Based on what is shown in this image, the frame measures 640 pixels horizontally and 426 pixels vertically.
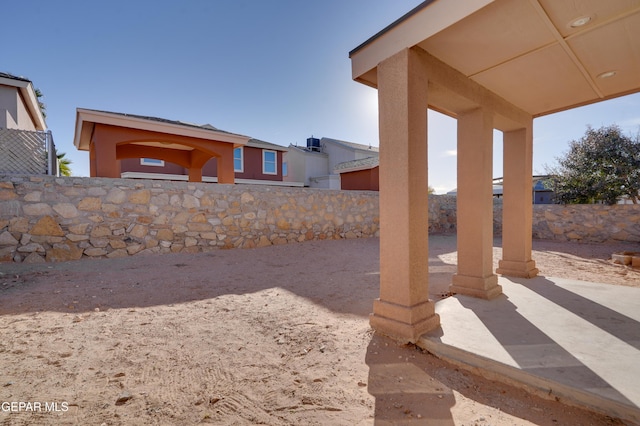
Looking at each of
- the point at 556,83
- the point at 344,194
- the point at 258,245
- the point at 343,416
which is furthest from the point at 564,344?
the point at 344,194

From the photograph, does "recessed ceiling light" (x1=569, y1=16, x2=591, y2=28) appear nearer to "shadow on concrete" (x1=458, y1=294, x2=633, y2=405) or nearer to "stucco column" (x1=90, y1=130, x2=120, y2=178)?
"shadow on concrete" (x1=458, y1=294, x2=633, y2=405)

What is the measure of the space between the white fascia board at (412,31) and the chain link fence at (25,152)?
6406 millimetres

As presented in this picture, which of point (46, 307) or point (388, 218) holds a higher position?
point (388, 218)

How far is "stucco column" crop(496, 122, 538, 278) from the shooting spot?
171 inches

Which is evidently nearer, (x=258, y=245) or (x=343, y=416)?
(x=343, y=416)

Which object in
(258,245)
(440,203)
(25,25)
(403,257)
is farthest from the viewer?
(440,203)

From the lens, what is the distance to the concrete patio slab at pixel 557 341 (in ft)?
5.64

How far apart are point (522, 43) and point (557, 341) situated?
2542 millimetres

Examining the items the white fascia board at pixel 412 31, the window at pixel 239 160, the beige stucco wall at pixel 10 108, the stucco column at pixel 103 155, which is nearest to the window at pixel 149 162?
the window at pixel 239 160

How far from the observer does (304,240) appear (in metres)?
8.31

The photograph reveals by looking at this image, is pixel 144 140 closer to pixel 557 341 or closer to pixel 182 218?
pixel 182 218

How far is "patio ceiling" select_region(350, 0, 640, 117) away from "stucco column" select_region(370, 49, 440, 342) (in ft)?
0.89

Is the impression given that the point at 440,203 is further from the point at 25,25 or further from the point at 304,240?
the point at 25,25

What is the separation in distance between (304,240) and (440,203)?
7.67m
